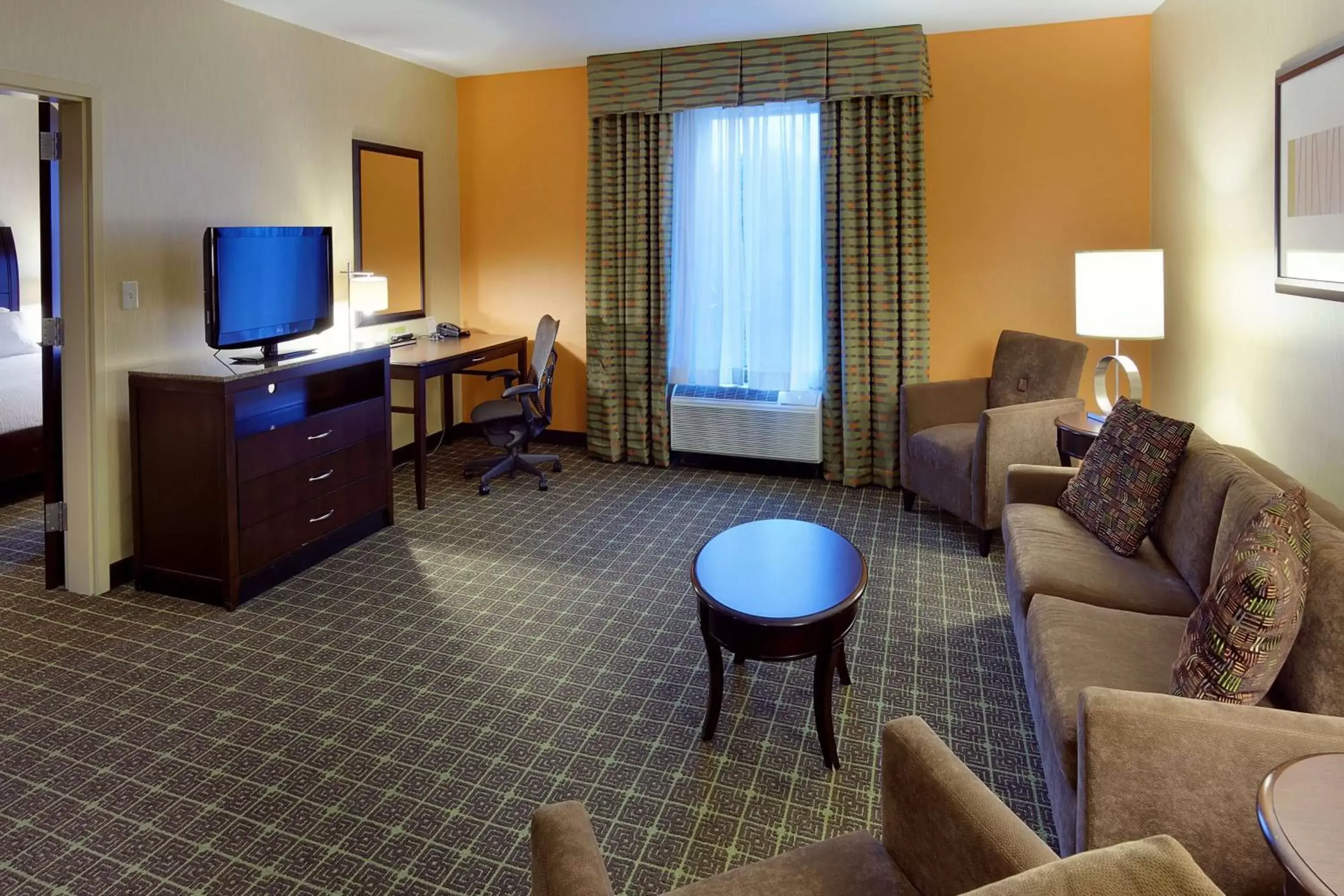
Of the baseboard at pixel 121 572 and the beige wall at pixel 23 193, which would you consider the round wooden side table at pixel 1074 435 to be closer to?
the baseboard at pixel 121 572

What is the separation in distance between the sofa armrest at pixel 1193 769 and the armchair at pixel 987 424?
2.45 meters

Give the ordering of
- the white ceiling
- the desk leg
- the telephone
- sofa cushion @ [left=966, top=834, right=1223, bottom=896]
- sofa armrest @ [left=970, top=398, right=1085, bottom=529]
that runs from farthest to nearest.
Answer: the telephone
the desk leg
the white ceiling
sofa armrest @ [left=970, top=398, right=1085, bottom=529]
sofa cushion @ [left=966, top=834, right=1223, bottom=896]

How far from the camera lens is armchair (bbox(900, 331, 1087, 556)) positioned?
12.9ft

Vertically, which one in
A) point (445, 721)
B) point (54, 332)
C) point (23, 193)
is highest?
point (23, 193)

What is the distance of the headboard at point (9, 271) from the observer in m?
6.04

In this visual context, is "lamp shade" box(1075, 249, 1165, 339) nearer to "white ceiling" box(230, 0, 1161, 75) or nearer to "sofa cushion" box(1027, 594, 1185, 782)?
"white ceiling" box(230, 0, 1161, 75)

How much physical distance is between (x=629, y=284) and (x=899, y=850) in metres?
4.67

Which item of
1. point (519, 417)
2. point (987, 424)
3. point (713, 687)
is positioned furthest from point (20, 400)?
point (987, 424)

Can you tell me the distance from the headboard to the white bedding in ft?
4.13

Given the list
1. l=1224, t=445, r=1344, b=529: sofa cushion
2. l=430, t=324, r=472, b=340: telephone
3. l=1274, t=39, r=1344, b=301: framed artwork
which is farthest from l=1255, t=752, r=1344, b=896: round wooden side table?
l=430, t=324, r=472, b=340: telephone

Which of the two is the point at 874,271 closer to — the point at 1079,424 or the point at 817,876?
the point at 1079,424

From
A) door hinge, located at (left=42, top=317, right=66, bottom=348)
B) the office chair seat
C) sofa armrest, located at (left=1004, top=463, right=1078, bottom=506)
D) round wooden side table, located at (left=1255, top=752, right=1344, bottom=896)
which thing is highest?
door hinge, located at (left=42, top=317, right=66, bottom=348)

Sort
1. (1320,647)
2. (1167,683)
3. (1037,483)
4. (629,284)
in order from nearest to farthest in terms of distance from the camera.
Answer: (1320,647) < (1167,683) < (1037,483) < (629,284)

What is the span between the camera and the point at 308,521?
12.8 ft
